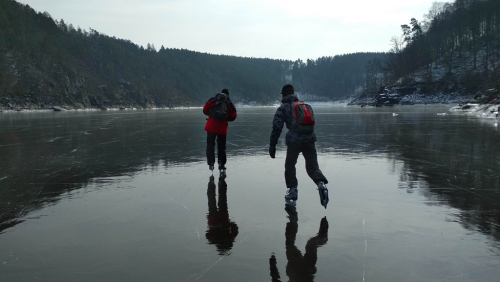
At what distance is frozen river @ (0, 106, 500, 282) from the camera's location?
11.1 feet

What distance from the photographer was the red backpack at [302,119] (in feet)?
18.6

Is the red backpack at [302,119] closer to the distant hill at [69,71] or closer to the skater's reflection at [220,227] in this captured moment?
the skater's reflection at [220,227]

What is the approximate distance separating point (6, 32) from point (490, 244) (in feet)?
396

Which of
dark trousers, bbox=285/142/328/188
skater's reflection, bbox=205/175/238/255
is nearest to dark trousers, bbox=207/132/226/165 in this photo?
skater's reflection, bbox=205/175/238/255

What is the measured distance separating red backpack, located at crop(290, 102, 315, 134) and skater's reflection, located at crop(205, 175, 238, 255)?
5.13 ft

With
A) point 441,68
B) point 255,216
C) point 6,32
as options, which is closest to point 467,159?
point 255,216

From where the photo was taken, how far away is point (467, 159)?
9398mm

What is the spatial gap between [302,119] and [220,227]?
205cm

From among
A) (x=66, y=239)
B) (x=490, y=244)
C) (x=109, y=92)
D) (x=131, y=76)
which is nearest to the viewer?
(x=490, y=244)

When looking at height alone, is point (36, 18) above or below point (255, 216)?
above

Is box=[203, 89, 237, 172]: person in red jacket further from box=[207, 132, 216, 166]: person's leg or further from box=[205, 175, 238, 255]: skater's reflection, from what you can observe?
box=[205, 175, 238, 255]: skater's reflection

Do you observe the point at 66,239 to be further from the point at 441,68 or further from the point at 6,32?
the point at 6,32

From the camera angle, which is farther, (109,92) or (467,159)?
(109,92)

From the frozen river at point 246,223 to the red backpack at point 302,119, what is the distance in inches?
42.7
